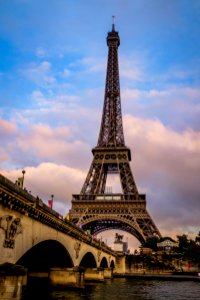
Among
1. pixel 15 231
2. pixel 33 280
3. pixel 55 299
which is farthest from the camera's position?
pixel 33 280

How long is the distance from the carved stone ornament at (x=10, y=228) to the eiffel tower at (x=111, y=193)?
235 ft

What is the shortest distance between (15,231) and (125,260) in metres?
85.6

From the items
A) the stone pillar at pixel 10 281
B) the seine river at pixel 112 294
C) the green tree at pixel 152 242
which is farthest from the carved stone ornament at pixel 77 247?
the green tree at pixel 152 242

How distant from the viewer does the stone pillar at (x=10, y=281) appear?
1519cm

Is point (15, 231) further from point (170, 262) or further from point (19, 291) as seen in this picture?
point (170, 262)

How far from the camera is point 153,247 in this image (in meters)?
93.8

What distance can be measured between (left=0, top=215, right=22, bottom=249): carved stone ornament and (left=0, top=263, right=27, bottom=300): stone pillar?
1439 mm

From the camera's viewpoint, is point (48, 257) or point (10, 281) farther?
point (48, 257)

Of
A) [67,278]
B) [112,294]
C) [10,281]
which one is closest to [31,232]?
[10,281]

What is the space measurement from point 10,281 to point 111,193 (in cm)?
8422

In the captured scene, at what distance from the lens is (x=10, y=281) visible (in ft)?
50.8

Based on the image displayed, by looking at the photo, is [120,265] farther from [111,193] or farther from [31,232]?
[31,232]

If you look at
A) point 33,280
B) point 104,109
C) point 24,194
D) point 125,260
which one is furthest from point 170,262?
point 24,194

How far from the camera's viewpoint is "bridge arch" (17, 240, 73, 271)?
32.3 metres
